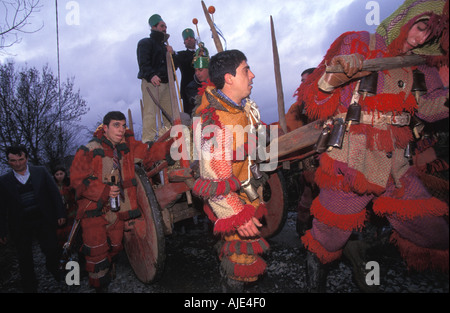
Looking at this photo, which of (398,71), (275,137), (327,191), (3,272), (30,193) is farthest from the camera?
(3,272)

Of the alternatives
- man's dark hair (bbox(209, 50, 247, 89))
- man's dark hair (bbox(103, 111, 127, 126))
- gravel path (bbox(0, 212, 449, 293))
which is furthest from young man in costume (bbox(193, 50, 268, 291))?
man's dark hair (bbox(103, 111, 127, 126))

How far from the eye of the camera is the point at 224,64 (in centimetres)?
172

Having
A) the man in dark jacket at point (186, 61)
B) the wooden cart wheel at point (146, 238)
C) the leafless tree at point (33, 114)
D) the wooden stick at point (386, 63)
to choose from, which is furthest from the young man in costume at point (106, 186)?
the leafless tree at point (33, 114)

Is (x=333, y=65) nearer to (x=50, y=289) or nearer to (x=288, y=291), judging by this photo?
(x=288, y=291)

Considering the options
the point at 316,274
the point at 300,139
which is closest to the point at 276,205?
the point at 316,274

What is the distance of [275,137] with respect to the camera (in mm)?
2105

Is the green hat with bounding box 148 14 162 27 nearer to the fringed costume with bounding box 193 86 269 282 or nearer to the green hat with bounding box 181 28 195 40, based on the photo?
the green hat with bounding box 181 28 195 40

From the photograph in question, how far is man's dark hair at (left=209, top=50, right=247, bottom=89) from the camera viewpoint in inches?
67.3

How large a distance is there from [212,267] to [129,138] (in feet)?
7.32

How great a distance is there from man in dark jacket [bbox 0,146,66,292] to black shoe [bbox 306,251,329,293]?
3.89 m

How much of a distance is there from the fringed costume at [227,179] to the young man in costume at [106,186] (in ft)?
4.95

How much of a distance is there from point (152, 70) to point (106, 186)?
244 centimetres

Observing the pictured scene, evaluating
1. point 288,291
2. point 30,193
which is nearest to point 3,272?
point 30,193
